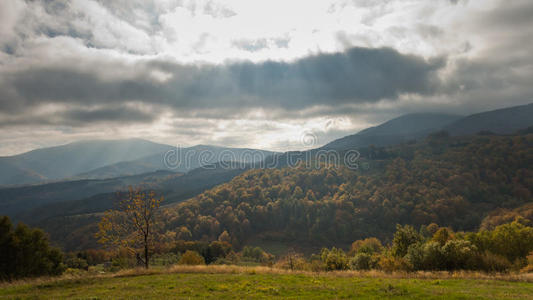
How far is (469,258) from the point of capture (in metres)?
36.0

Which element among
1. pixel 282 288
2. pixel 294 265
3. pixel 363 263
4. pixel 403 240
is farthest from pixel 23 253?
pixel 403 240

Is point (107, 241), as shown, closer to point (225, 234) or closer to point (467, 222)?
point (225, 234)

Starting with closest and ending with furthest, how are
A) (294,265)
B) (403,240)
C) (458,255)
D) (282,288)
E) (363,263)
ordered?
(282,288)
(458,255)
(363,263)
(294,265)
(403,240)

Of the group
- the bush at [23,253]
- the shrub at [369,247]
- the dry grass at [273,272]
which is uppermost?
the dry grass at [273,272]

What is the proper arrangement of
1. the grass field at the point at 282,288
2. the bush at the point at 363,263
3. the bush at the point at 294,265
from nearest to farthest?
1. the grass field at the point at 282,288
2. the bush at the point at 294,265
3. the bush at the point at 363,263

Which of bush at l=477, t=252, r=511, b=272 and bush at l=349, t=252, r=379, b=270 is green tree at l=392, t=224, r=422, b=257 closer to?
bush at l=349, t=252, r=379, b=270

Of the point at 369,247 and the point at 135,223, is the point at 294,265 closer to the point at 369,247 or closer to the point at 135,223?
the point at 135,223

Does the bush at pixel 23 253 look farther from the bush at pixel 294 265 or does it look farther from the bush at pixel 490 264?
the bush at pixel 490 264

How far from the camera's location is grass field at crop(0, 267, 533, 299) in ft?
62.6

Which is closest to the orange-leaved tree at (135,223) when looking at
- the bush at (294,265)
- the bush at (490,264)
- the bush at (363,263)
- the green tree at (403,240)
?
the bush at (294,265)

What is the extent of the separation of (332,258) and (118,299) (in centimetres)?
5168

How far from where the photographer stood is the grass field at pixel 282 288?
19.1m

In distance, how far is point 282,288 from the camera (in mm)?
21391

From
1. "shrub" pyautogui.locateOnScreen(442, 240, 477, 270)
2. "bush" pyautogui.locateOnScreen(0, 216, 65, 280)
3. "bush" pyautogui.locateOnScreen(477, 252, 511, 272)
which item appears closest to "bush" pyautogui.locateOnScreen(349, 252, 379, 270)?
"shrub" pyautogui.locateOnScreen(442, 240, 477, 270)
